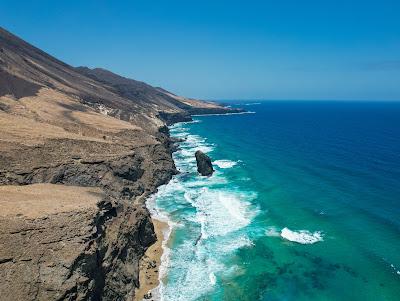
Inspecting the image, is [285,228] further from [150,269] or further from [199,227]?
[150,269]

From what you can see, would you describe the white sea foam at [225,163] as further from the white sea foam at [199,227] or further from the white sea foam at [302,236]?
the white sea foam at [302,236]

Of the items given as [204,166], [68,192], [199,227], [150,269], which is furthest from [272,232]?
[204,166]

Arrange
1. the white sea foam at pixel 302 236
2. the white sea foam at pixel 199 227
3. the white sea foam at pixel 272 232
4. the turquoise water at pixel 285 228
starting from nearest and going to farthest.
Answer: the turquoise water at pixel 285 228
the white sea foam at pixel 199 227
the white sea foam at pixel 302 236
the white sea foam at pixel 272 232

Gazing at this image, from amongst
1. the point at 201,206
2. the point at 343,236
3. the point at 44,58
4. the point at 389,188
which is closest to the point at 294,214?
the point at 343,236

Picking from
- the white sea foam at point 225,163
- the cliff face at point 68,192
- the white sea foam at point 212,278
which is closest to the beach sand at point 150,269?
the cliff face at point 68,192

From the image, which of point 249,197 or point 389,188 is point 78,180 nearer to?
point 249,197

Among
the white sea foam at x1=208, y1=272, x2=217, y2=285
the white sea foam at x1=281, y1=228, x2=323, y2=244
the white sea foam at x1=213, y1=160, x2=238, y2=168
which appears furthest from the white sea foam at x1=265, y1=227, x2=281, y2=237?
the white sea foam at x1=213, y1=160, x2=238, y2=168

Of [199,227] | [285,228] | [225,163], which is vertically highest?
[225,163]
